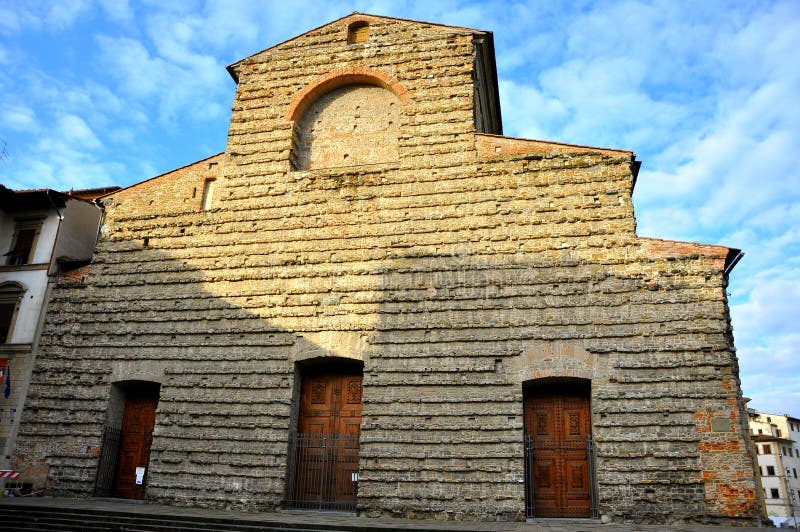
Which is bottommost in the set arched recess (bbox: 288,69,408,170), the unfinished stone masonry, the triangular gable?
the unfinished stone masonry

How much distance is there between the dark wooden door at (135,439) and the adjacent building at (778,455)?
4464cm

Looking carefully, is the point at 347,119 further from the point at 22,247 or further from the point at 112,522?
the point at 112,522

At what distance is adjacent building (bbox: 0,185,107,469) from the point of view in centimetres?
1243

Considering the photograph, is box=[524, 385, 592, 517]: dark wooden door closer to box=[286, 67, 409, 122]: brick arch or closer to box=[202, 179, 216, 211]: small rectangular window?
box=[286, 67, 409, 122]: brick arch

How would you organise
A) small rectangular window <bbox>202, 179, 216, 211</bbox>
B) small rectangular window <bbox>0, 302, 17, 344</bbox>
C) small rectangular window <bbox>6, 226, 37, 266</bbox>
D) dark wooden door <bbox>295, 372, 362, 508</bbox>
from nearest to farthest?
dark wooden door <bbox>295, 372, 362, 508</bbox> → small rectangular window <bbox>202, 179, 216, 211</bbox> → small rectangular window <bbox>0, 302, 17, 344</bbox> → small rectangular window <bbox>6, 226, 37, 266</bbox>

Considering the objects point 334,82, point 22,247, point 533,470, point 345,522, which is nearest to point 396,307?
point 533,470

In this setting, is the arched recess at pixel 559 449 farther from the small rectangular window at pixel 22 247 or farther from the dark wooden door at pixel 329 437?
the small rectangular window at pixel 22 247

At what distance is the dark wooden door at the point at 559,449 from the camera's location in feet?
31.2

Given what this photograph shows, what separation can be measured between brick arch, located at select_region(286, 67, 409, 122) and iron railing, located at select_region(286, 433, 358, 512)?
21.3 feet

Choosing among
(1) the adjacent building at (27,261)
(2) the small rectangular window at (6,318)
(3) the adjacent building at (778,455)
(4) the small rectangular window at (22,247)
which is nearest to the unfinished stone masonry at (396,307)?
(1) the adjacent building at (27,261)

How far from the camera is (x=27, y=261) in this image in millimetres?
13742

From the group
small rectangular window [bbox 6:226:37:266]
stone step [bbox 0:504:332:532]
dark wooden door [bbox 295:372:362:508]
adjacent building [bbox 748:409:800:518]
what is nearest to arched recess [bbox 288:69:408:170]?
dark wooden door [bbox 295:372:362:508]

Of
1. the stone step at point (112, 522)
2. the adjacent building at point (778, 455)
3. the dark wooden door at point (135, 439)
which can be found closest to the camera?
the stone step at point (112, 522)

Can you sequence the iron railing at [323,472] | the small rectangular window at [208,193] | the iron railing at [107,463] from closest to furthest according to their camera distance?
the iron railing at [323,472]
the iron railing at [107,463]
the small rectangular window at [208,193]
